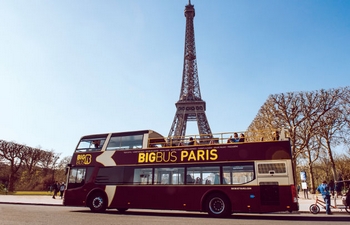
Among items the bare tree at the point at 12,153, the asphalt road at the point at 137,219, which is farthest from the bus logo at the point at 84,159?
the bare tree at the point at 12,153

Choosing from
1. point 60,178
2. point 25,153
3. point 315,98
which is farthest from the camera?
point 60,178

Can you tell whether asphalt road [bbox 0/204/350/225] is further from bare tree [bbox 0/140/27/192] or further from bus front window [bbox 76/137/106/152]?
bare tree [bbox 0/140/27/192]

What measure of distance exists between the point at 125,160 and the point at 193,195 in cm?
358

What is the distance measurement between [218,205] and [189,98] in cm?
4396

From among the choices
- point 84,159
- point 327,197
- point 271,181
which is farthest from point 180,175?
point 327,197

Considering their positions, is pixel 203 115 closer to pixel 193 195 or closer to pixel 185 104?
pixel 185 104

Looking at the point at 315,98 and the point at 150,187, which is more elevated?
the point at 315,98

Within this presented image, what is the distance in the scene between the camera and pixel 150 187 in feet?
39.1

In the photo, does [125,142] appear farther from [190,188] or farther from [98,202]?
[190,188]

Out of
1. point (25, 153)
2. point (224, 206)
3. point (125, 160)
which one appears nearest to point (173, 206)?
point (224, 206)

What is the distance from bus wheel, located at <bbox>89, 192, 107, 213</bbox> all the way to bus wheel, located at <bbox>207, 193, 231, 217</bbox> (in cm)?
494

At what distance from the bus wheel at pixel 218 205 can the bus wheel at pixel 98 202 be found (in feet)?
16.2

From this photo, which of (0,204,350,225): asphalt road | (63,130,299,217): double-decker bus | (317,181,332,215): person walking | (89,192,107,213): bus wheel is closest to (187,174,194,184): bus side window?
(63,130,299,217): double-decker bus

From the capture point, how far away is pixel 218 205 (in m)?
10.8
